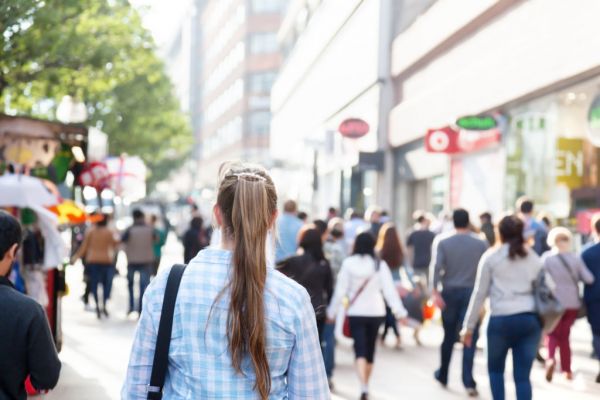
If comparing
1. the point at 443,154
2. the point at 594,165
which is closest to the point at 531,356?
the point at 594,165

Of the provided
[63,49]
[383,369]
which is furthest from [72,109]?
[383,369]

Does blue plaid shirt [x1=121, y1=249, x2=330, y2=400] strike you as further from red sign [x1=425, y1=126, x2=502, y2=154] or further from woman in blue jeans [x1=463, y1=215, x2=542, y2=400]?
A: red sign [x1=425, y1=126, x2=502, y2=154]

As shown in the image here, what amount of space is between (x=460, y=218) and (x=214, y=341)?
7.23 m

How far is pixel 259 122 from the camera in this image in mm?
83188

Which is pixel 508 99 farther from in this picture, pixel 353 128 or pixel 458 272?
pixel 353 128

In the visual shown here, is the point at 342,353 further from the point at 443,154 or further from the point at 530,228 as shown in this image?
the point at 443,154

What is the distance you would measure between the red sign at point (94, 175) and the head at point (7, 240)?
409 inches

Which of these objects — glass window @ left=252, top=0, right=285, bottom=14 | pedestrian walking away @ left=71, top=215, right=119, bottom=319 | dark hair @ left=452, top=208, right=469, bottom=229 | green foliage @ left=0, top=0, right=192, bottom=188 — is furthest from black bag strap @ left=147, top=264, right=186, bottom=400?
glass window @ left=252, top=0, right=285, bottom=14

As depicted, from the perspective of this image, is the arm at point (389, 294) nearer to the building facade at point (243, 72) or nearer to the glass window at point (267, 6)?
the building facade at point (243, 72)

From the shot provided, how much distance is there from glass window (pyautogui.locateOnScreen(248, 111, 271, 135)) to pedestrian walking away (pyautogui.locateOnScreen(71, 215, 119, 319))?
66012 mm

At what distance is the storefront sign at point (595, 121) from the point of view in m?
14.5

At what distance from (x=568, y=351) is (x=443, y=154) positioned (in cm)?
1355

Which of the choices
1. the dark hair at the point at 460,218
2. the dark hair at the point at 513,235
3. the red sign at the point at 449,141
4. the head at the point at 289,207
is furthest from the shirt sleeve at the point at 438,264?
the red sign at the point at 449,141

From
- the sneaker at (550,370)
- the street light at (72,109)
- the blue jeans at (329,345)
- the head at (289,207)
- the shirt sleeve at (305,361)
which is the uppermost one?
the street light at (72,109)
